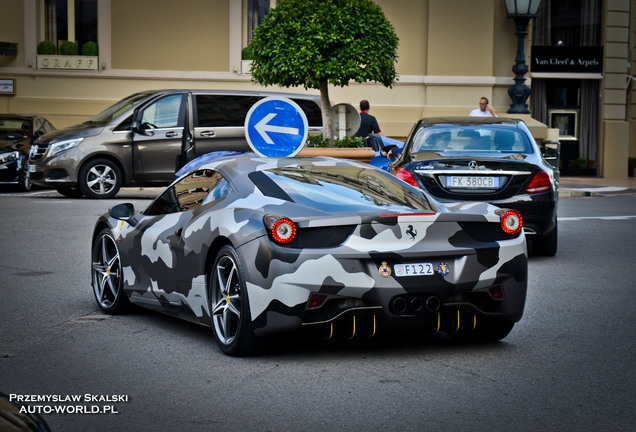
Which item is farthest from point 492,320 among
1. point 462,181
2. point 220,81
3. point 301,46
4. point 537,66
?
point 537,66

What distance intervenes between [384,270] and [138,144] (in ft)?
45.7

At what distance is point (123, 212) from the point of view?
8.17 metres

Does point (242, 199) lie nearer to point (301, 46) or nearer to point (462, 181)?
point (462, 181)

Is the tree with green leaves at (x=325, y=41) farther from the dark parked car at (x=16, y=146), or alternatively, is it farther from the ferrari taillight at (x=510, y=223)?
the ferrari taillight at (x=510, y=223)

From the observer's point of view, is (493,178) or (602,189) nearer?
(493,178)

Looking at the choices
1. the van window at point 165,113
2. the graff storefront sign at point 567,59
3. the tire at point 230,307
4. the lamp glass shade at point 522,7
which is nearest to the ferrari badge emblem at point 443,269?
the tire at point 230,307

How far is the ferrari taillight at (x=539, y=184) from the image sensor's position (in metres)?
11.8

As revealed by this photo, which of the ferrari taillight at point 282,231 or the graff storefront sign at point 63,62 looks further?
the graff storefront sign at point 63,62

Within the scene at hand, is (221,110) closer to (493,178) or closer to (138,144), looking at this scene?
(138,144)

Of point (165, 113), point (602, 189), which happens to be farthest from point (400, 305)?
point (602, 189)

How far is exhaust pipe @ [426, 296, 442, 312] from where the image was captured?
657cm

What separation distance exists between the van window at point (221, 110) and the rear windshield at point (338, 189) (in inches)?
489

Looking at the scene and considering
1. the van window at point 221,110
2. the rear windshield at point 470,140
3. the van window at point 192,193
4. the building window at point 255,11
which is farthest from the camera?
the building window at point 255,11

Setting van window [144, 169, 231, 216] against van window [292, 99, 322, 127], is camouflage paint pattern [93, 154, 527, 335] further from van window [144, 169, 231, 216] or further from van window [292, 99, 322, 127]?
van window [292, 99, 322, 127]
